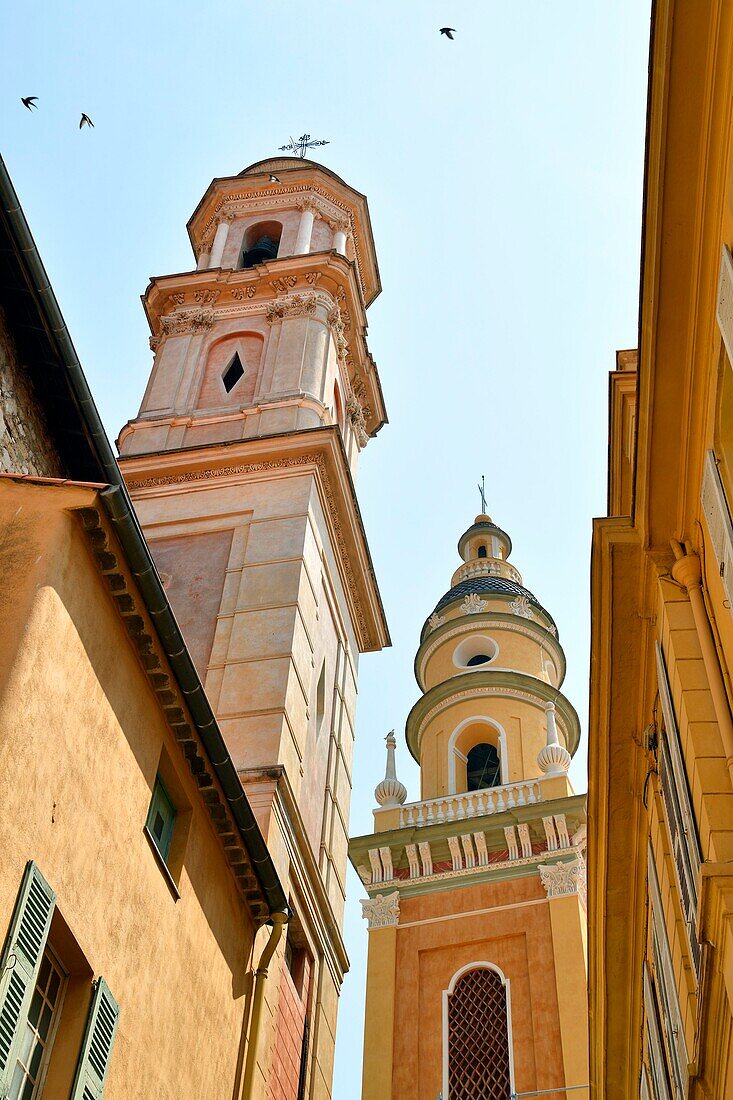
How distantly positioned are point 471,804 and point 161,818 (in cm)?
1962

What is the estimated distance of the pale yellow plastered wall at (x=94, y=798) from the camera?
25.8ft

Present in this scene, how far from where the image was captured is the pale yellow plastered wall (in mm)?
7871

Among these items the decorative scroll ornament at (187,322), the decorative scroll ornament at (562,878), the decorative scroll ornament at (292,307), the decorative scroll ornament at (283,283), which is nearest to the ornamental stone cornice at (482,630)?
the decorative scroll ornament at (562,878)

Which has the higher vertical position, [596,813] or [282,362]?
[282,362]

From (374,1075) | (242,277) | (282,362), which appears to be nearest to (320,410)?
(282,362)

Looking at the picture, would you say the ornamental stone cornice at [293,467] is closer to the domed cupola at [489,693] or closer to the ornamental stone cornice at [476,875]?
the ornamental stone cornice at [476,875]

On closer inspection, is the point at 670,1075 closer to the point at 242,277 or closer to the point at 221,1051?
the point at 221,1051

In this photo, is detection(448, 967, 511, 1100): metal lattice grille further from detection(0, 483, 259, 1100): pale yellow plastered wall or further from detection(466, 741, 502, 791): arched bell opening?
detection(0, 483, 259, 1100): pale yellow plastered wall

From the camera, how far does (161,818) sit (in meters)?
10.2

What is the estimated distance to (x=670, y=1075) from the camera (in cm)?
1062

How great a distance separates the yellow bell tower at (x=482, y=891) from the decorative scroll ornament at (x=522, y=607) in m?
0.27

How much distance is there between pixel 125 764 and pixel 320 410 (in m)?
11.2

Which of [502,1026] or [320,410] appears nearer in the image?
[320,410]

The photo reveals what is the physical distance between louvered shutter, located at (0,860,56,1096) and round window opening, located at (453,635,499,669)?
26.9 m
